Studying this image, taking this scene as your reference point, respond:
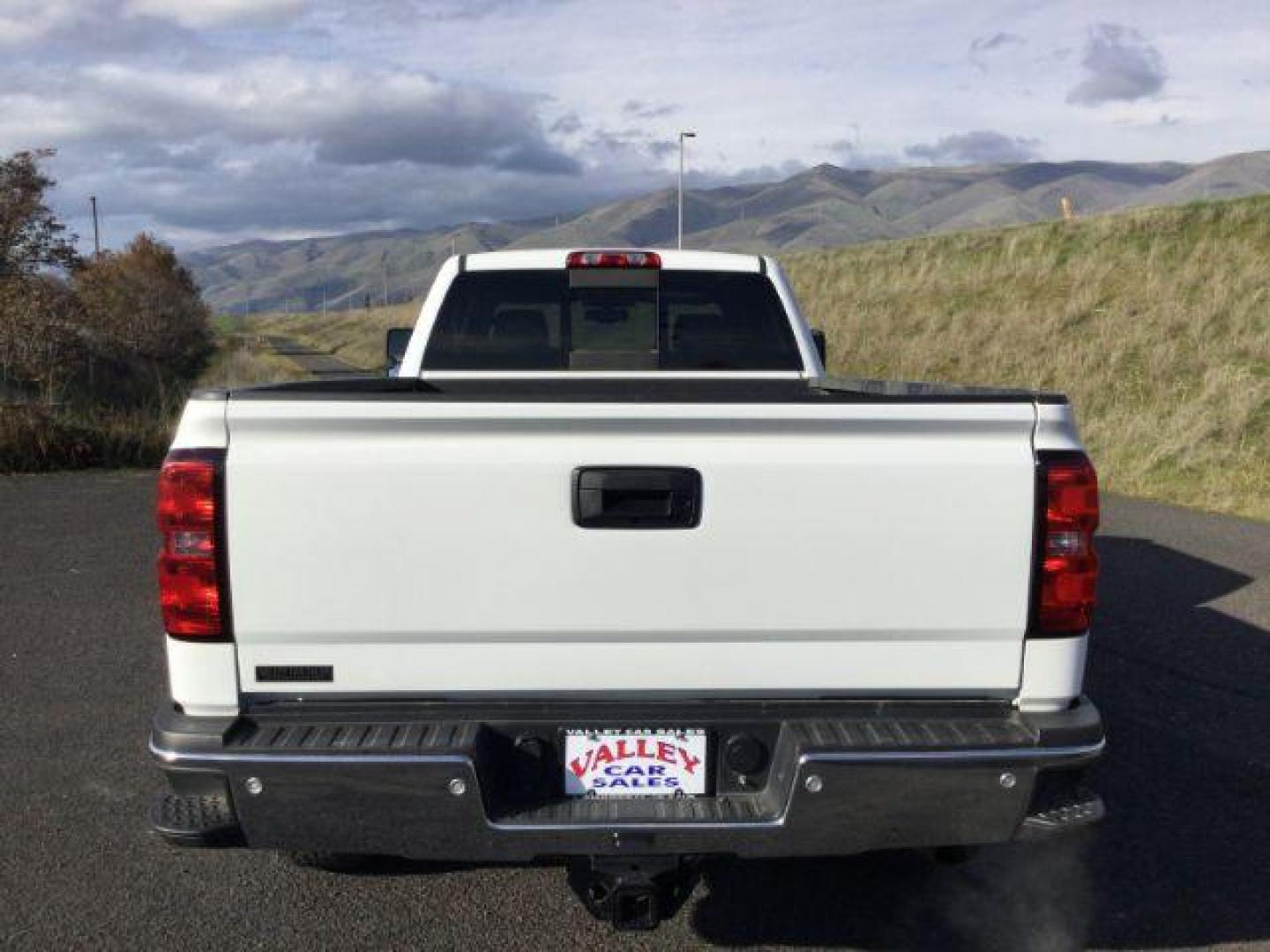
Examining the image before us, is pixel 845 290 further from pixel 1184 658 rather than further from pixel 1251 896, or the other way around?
pixel 1251 896

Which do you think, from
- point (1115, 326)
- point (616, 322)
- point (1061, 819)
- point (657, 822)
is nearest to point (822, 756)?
point (657, 822)

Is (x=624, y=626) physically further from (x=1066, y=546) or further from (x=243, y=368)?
(x=243, y=368)

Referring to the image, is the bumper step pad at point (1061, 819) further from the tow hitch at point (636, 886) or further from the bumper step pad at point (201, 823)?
the bumper step pad at point (201, 823)

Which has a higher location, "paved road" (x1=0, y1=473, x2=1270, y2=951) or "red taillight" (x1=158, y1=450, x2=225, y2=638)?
"red taillight" (x1=158, y1=450, x2=225, y2=638)

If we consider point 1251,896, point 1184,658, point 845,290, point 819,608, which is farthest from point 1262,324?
point 819,608

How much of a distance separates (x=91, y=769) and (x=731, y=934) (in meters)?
2.68

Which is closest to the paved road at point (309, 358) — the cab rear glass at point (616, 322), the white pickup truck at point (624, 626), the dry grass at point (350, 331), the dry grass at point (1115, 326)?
the dry grass at point (350, 331)

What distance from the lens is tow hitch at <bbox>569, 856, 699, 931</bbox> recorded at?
2.64m

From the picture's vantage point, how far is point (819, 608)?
8.77 feet

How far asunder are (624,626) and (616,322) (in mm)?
2942

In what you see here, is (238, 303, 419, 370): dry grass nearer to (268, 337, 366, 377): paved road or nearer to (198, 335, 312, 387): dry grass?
(268, 337, 366, 377): paved road

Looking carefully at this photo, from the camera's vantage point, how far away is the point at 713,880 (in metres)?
3.51

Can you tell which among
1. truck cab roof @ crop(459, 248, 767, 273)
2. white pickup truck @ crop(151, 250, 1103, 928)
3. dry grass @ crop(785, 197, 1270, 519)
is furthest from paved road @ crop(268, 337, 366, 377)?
white pickup truck @ crop(151, 250, 1103, 928)

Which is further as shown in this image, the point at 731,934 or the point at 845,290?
the point at 845,290
